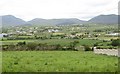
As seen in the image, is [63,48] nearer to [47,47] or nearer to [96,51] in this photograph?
[47,47]

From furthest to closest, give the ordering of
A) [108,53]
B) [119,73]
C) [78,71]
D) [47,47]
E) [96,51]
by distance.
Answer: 1. [47,47]
2. [96,51]
3. [108,53]
4. [78,71]
5. [119,73]

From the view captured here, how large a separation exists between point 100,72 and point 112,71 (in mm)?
853

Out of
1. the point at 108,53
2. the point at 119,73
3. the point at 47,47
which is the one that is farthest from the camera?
the point at 47,47

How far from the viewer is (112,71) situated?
19.1m

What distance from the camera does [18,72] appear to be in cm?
1877

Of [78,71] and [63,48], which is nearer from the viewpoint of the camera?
[78,71]

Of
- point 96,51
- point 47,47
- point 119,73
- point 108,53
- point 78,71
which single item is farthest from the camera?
point 47,47

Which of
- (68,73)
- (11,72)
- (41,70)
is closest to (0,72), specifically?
(11,72)

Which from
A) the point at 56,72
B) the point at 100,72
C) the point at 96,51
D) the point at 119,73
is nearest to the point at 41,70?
the point at 56,72

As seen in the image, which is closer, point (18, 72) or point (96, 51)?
point (18, 72)

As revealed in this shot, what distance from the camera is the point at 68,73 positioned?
18672 mm

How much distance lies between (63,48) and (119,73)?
34.4 m

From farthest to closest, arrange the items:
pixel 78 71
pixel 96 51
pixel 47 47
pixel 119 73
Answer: pixel 47 47 → pixel 96 51 → pixel 78 71 → pixel 119 73

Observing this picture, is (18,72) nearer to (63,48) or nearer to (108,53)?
(108,53)
